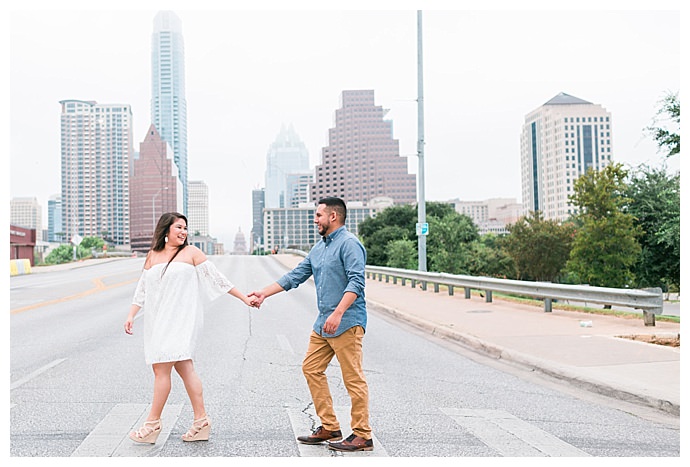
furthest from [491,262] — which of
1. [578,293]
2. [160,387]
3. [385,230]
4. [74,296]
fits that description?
[160,387]

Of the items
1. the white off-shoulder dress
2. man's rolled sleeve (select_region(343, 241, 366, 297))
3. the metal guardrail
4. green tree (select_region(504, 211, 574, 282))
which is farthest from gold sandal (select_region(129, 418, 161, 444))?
green tree (select_region(504, 211, 574, 282))

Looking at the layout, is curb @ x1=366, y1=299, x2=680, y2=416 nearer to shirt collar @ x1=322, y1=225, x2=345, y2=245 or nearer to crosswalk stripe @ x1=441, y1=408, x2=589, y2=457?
crosswalk stripe @ x1=441, y1=408, x2=589, y2=457

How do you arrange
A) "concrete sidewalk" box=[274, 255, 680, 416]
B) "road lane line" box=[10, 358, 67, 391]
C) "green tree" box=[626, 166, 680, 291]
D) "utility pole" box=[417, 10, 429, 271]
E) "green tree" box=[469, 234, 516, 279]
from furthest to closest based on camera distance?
"green tree" box=[469, 234, 516, 279], "green tree" box=[626, 166, 680, 291], "utility pole" box=[417, 10, 429, 271], "road lane line" box=[10, 358, 67, 391], "concrete sidewalk" box=[274, 255, 680, 416]

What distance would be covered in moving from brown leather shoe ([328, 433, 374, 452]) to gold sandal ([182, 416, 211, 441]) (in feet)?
3.41

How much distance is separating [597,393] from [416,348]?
4.22m

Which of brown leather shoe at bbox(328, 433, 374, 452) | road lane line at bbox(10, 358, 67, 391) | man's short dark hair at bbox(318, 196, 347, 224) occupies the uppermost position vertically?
man's short dark hair at bbox(318, 196, 347, 224)

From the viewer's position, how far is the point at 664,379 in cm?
780

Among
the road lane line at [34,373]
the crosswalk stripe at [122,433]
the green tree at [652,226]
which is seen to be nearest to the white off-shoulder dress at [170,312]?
the crosswalk stripe at [122,433]

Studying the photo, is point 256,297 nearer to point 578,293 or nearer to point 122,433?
point 122,433

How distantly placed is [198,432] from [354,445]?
128 cm

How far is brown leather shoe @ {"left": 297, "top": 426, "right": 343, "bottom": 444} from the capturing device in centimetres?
549

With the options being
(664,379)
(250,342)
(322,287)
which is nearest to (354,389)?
(322,287)

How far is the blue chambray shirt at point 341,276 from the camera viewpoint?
17.5 ft
